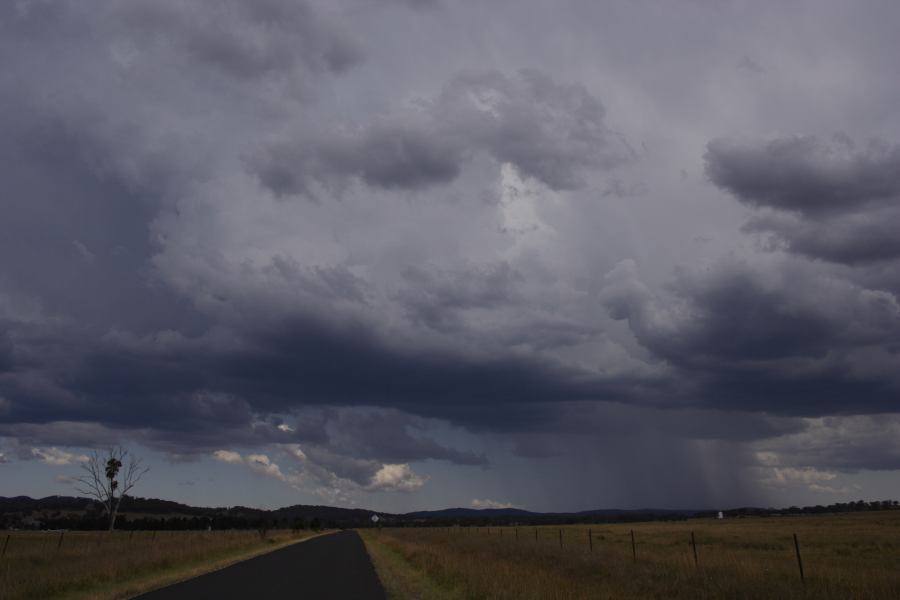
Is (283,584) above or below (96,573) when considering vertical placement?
below

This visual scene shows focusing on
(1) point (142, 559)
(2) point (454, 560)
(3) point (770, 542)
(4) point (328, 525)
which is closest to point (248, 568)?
(1) point (142, 559)

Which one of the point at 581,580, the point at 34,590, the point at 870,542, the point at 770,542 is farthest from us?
the point at 770,542

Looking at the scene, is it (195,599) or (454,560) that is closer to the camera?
(195,599)

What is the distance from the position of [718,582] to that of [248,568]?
2064 centimetres

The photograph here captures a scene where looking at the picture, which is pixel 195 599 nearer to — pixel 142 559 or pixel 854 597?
pixel 142 559

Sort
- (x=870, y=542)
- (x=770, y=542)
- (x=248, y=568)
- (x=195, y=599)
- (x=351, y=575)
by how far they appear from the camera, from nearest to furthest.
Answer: (x=195, y=599)
(x=351, y=575)
(x=248, y=568)
(x=870, y=542)
(x=770, y=542)

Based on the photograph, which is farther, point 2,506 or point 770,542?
point 2,506

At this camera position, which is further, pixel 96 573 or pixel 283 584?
pixel 96 573

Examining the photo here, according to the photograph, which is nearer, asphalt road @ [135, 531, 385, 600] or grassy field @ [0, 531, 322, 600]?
asphalt road @ [135, 531, 385, 600]

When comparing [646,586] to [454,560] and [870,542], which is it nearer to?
[454,560]

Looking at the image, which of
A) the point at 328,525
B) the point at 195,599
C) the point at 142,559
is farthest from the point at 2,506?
the point at 195,599

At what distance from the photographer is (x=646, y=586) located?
19375mm

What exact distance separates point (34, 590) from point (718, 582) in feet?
63.1

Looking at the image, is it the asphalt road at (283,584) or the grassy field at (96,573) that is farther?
the grassy field at (96,573)
